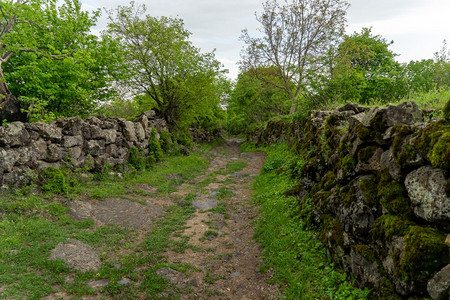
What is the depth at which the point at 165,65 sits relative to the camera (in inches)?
842

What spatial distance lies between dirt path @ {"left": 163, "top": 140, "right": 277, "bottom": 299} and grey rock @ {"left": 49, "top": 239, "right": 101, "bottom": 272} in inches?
83.2

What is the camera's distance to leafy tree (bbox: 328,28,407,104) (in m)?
14.7

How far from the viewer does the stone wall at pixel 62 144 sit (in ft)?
30.7

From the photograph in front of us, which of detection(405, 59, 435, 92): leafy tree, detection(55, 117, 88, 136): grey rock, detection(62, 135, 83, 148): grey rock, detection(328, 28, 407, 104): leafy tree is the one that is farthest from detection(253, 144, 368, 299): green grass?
detection(405, 59, 435, 92): leafy tree

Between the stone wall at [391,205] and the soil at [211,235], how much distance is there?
7.31 ft

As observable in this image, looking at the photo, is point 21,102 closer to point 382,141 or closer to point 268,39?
point 382,141

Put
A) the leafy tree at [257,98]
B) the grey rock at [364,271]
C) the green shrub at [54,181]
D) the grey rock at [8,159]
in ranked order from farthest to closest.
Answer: the leafy tree at [257,98] < the green shrub at [54,181] < the grey rock at [8,159] < the grey rock at [364,271]

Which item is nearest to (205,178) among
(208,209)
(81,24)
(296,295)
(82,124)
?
(208,209)

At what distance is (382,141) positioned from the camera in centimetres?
A: 541

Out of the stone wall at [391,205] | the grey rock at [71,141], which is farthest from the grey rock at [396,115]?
the grey rock at [71,141]

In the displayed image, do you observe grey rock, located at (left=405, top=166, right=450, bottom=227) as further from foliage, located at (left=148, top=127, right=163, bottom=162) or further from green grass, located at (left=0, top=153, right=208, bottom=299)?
foliage, located at (left=148, top=127, right=163, bottom=162)

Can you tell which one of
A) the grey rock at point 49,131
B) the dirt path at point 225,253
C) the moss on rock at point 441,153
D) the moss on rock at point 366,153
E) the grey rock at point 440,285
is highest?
the grey rock at point 49,131

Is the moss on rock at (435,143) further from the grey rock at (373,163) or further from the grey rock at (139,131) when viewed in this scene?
the grey rock at (139,131)

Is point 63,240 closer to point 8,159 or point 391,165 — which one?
point 8,159
